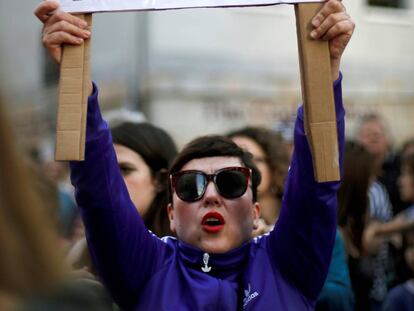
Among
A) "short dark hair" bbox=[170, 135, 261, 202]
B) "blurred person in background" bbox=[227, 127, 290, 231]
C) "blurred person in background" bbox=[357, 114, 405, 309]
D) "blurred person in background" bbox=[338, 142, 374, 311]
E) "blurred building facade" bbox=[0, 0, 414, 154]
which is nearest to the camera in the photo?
"short dark hair" bbox=[170, 135, 261, 202]

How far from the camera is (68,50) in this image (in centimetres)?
255

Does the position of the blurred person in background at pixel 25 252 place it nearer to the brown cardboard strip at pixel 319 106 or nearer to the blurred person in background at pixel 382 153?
the brown cardboard strip at pixel 319 106

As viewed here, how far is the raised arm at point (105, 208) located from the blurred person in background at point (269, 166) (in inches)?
61.6

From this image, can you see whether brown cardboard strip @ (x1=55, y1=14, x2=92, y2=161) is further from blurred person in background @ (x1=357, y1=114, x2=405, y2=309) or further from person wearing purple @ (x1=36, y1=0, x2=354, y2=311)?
blurred person in background @ (x1=357, y1=114, x2=405, y2=309)

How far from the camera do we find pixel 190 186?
2.88 meters

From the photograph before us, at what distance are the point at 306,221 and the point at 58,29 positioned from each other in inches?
32.3

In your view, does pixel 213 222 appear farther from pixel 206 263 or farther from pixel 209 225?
pixel 206 263

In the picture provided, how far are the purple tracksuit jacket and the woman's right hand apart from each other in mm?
167

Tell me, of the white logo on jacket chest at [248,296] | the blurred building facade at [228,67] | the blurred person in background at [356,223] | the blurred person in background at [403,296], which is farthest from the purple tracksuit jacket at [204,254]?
the blurred building facade at [228,67]

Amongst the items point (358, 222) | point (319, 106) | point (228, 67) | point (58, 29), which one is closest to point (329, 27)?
point (319, 106)

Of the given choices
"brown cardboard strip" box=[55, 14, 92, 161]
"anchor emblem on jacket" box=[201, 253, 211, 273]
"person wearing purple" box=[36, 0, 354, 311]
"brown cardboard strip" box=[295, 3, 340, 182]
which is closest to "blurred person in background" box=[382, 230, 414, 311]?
"person wearing purple" box=[36, 0, 354, 311]

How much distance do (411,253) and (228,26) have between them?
1157 centimetres

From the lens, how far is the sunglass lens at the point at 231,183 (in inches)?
112

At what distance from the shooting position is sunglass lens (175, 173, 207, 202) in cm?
286
